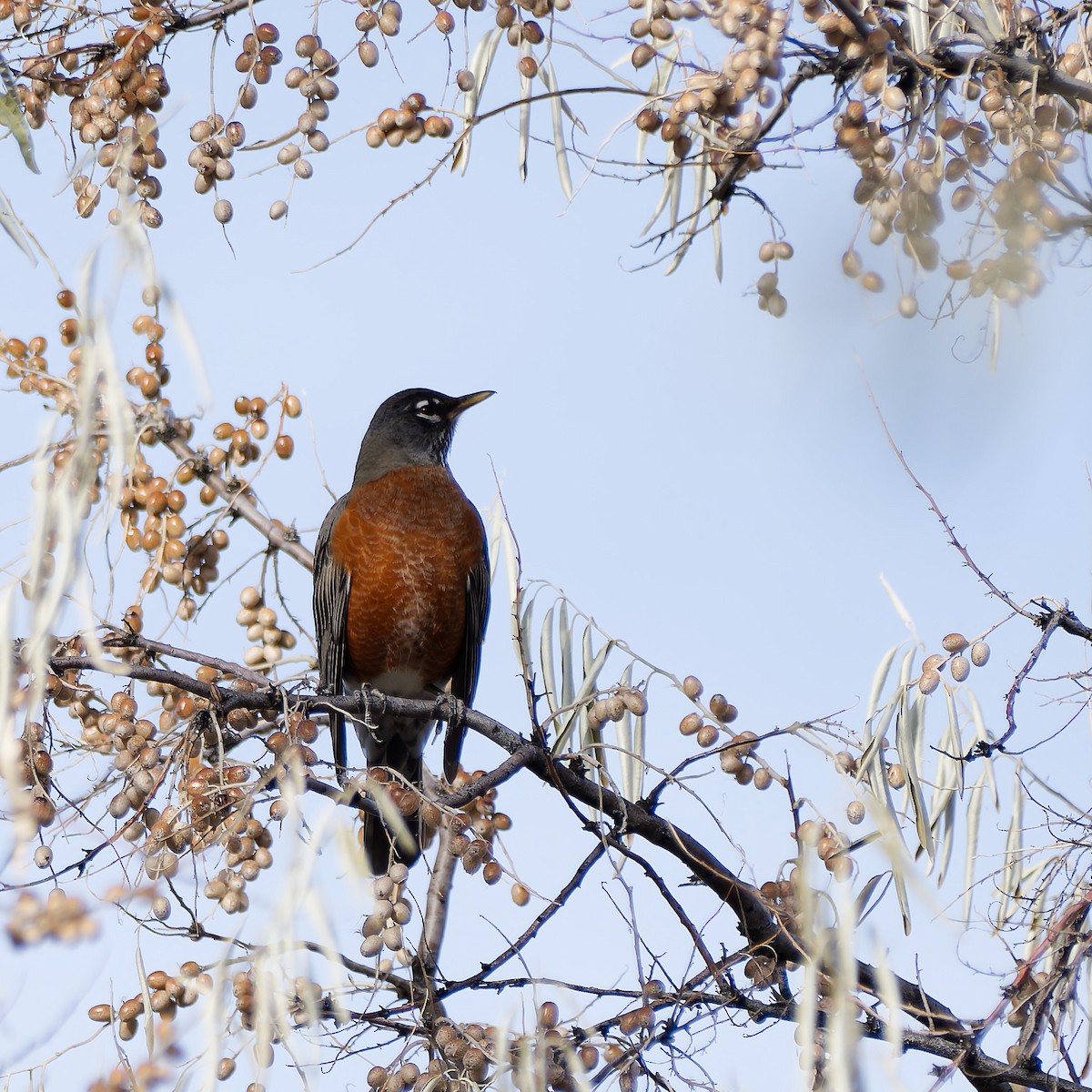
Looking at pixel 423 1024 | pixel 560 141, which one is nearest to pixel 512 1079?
pixel 423 1024

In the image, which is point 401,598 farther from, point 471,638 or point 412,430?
point 412,430

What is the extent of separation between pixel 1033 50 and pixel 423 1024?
2.01 meters

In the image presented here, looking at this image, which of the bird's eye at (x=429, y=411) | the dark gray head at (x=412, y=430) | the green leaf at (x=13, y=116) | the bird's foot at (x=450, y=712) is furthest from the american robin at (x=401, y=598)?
the green leaf at (x=13, y=116)

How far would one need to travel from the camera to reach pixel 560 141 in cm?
272

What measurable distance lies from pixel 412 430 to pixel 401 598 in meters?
0.97

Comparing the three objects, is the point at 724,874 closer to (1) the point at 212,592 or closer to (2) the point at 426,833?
(2) the point at 426,833

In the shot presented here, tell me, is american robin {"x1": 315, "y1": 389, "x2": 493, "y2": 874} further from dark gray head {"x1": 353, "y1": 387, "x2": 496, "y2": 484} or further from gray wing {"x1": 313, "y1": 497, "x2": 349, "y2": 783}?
dark gray head {"x1": 353, "y1": 387, "x2": 496, "y2": 484}

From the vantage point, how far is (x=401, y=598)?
4.66 m

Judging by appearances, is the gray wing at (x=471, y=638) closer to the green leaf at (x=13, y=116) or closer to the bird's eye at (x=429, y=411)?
the bird's eye at (x=429, y=411)

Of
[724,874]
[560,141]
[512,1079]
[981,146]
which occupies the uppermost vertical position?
[560,141]

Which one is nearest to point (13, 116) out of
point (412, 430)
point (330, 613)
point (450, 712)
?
point (450, 712)

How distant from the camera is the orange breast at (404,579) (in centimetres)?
466

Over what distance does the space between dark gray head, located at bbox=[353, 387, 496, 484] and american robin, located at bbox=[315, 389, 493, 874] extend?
11.2 inches

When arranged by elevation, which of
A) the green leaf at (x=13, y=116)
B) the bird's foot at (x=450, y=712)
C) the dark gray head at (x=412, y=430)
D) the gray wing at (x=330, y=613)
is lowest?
the bird's foot at (x=450, y=712)
